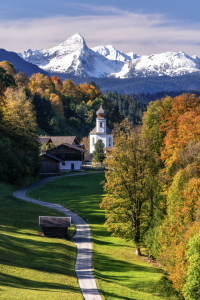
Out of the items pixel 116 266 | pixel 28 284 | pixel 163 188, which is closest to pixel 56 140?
pixel 163 188

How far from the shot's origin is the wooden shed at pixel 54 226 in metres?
34.0

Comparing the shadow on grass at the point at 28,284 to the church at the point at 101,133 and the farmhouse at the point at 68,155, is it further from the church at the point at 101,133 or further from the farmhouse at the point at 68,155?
the church at the point at 101,133

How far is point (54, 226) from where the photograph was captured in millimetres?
33969

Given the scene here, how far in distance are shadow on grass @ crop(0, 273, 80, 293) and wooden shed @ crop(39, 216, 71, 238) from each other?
12302 mm

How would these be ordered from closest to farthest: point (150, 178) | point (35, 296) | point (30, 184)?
point (35, 296), point (150, 178), point (30, 184)

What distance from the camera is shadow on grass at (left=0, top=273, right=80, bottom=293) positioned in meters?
19.6

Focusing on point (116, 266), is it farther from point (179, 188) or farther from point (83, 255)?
point (179, 188)

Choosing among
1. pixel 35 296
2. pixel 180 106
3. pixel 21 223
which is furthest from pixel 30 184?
pixel 35 296

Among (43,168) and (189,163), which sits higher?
(189,163)

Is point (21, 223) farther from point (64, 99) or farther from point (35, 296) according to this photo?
point (64, 99)

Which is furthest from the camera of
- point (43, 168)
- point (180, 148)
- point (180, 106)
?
point (43, 168)

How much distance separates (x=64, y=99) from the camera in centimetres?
14650

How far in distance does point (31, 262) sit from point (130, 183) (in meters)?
13.4

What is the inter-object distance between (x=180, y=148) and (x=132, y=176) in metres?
6.68
